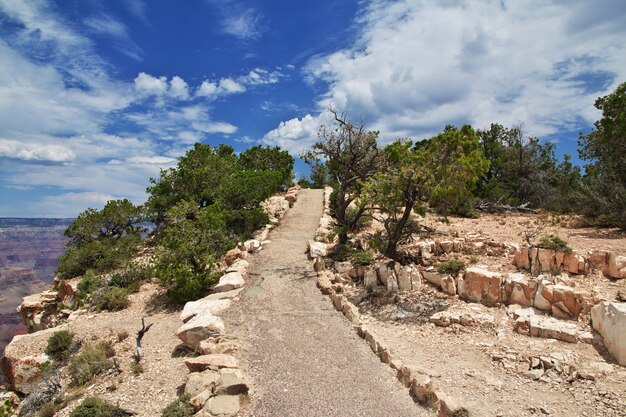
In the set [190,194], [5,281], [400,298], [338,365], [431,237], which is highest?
[190,194]

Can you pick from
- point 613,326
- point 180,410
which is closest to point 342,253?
point 613,326

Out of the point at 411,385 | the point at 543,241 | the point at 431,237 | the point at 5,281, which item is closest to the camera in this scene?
the point at 411,385

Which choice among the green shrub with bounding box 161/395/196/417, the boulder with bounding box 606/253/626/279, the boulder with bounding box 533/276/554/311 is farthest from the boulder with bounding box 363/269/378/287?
the green shrub with bounding box 161/395/196/417

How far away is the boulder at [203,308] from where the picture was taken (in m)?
11.0

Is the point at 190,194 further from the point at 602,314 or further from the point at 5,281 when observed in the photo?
the point at 5,281

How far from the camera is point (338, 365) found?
325 inches

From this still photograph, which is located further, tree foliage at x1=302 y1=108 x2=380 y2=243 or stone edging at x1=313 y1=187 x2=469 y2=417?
tree foliage at x1=302 y1=108 x2=380 y2=243

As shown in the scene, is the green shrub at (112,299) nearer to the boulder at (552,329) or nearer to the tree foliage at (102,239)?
the tree foliage at (102,239)

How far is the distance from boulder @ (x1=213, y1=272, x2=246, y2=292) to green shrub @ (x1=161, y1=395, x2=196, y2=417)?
6.38 metres

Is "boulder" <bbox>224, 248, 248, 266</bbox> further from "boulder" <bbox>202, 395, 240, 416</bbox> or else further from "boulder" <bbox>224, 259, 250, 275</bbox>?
"boulder" <bbox>202, 395, 240, 416</bbox>

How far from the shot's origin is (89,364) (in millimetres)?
9742

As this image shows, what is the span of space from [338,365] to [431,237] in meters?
8.75

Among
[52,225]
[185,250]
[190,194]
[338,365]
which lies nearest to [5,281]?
[52,225]

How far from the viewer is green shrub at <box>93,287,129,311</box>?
14477 mm
